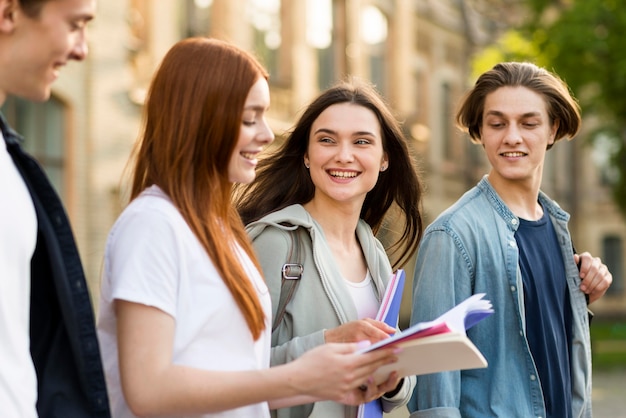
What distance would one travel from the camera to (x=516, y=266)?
4.62 metres

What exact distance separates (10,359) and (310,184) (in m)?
2.28

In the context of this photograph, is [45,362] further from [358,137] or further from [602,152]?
[602,152]

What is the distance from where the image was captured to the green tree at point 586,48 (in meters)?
22.4

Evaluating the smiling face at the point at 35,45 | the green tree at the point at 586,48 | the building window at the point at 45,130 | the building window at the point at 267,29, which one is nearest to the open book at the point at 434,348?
the smiling face at the point at 35,45

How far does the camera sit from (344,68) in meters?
26.4

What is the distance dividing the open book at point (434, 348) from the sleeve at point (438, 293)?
2.93ft

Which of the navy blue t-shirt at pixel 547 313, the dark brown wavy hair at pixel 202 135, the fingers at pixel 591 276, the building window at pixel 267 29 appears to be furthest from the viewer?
the building window at pixel 267 29

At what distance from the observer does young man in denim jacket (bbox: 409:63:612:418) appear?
451 cm

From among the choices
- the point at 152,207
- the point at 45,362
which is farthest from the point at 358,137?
the point at 45,362

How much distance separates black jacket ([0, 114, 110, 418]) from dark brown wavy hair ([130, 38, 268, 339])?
0.41 m

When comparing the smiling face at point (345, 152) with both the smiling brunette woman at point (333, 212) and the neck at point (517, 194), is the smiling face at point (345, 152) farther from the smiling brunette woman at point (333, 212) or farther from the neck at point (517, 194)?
the neck at point (517, 194)

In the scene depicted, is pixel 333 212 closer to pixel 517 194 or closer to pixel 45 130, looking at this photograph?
pixel 517 194

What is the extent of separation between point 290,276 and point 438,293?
0.59 metres

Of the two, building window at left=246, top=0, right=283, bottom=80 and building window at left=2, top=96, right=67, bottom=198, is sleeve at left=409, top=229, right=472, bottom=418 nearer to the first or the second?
building window at left=2, top=96, right=67, bottom=198
